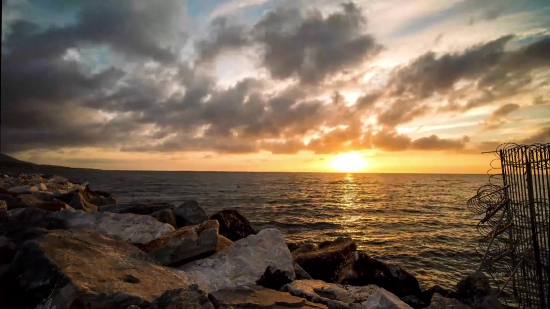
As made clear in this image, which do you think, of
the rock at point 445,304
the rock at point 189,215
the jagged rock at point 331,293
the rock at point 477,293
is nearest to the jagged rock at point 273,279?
the jagged rock at point 331,293

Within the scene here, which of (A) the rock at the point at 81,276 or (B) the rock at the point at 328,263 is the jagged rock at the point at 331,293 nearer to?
(B) the rock at the point at 328,263

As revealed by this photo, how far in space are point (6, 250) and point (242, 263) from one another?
4.10 m

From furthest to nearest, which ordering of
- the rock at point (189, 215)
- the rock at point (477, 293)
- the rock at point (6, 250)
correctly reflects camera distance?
1. the rock at point (189, 215)
2. the rock at point (477, 293)
3. the rock at point (6, 250)

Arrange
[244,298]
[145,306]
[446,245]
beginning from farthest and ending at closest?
[446,245]
[244,298]
[145,306]

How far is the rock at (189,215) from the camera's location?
10.7 metres

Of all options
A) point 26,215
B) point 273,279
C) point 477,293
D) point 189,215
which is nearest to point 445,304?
point 477,293

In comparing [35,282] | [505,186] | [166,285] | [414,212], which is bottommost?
[414,212]

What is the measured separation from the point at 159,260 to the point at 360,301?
408 centimetres

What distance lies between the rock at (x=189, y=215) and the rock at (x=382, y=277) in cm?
511

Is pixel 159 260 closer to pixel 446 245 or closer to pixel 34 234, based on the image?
pixel 34 234

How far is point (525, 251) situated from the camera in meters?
6.29

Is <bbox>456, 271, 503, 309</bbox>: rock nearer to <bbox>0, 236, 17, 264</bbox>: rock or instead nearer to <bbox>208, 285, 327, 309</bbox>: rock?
<bbox>208, 285, 327, 309</bbox>: rock

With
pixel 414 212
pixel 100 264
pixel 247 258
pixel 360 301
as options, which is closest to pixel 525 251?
pixel 360 301

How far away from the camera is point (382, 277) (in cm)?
773
